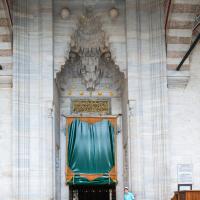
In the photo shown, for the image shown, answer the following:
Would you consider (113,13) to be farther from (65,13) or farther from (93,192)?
(93,192)

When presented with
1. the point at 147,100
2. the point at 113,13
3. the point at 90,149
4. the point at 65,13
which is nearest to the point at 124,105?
the point at 147,100

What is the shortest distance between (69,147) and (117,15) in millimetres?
4172

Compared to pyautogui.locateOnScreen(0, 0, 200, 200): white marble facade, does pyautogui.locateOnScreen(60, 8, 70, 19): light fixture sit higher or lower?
higher

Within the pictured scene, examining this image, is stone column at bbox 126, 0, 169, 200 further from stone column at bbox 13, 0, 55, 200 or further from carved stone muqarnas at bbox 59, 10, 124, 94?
stone column at bbox 13, 0, 55, 200

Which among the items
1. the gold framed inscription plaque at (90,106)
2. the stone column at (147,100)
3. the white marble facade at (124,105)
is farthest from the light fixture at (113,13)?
the gold framed inscription plaque at (90,106)

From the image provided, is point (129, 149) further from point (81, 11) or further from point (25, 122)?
point (81, 11)

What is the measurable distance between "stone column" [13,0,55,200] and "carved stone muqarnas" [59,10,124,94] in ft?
3.48

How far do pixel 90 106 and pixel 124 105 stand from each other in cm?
117

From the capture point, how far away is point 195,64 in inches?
661

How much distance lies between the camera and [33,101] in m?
16.2

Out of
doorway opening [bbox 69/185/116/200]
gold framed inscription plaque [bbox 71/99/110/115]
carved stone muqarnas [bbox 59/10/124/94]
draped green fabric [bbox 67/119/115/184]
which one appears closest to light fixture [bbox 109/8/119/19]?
carved stone muqarnas [bbox 59/10/124/94]

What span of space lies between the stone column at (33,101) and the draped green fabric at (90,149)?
1.49m

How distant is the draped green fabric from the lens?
1720 cm

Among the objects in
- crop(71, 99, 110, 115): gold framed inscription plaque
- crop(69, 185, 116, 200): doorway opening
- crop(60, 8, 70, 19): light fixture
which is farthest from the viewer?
crop(71, 99, 110, 115): gold framed inscription plaque
